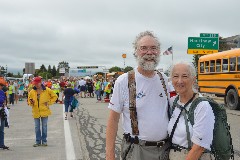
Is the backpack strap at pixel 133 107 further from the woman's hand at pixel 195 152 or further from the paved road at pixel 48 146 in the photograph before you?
the paved road at pixel 48 146

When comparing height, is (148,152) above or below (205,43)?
below

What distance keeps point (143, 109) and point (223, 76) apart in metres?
14.4

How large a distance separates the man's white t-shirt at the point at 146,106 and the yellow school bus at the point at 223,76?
43.1ft

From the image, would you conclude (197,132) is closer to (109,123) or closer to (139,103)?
(139,103)

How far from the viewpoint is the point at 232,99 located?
16062 mm

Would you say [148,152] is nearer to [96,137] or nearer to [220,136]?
[220,136]

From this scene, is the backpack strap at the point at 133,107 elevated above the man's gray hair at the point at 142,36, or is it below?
below

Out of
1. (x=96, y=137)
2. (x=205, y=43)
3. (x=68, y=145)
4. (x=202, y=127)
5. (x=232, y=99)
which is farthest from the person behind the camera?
(x=205, y=43)

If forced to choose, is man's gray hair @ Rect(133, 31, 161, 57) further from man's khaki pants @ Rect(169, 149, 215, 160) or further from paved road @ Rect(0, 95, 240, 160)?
paved road @ Rect(0, 95, 240, 160)

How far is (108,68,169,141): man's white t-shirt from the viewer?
288 cm

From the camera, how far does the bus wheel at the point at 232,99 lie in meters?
15.4

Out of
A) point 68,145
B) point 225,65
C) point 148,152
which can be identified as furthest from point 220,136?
point 225,65

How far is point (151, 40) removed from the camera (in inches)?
116

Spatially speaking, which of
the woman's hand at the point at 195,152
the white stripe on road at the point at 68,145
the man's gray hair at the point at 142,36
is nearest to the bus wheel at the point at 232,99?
the white stripe on road at the point at 68,145
